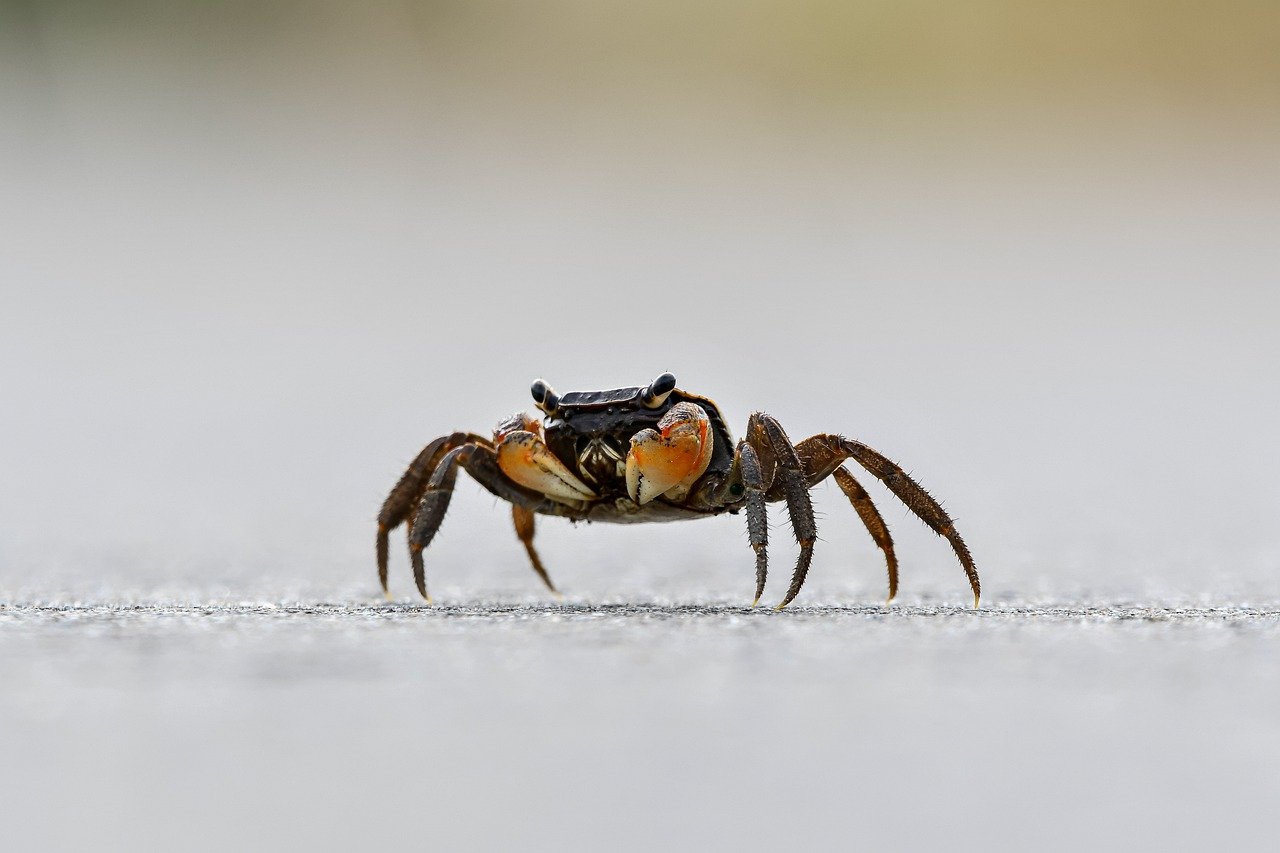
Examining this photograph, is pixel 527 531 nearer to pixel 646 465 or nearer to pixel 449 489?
pixel 449 489

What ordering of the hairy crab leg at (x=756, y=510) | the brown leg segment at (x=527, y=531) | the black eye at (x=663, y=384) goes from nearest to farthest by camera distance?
the hairy crab leg at (x=756, y=510)
the black eye at (x=663, y=384)
the brown leg segment at (x=527, y=531)

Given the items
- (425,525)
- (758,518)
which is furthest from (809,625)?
(425,525)

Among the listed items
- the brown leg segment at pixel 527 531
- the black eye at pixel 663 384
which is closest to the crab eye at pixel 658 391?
the black eye at pixel 663 384

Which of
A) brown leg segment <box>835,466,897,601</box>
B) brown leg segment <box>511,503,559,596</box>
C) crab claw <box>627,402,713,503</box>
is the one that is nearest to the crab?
crab claw <box>627,402,713,503</box>

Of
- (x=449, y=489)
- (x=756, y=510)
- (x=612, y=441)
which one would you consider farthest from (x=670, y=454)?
(x=449, y=489)

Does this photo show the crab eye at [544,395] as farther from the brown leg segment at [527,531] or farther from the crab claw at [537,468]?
the brown leg segment at [527,531]

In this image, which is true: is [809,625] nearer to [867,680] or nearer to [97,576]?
[867,680]

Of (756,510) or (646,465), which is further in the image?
(646,465)

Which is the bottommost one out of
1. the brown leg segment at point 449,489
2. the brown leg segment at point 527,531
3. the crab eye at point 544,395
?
the brown leg segment at point 527,531
